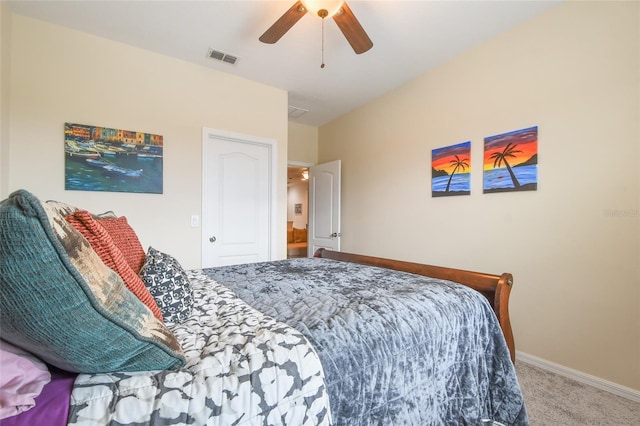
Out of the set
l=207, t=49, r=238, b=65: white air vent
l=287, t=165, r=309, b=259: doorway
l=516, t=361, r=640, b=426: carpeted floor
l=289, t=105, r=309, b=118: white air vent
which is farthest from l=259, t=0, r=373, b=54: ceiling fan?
l=287, t=165, r=309, b=259: doorway

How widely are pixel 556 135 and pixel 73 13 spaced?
3796mm

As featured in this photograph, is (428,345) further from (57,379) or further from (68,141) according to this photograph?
(68,141)

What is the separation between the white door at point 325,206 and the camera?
13.1 ft

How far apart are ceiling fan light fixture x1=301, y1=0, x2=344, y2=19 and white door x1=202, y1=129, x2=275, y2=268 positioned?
1.62m

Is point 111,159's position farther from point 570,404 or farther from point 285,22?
point 570,404

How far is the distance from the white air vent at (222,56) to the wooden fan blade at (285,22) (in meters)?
0.82

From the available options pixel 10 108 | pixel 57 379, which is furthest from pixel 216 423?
pixel 10 108

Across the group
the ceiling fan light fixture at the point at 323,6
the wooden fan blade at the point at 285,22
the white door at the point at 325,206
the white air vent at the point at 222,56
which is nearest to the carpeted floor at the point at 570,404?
the white door at the point at 325,206

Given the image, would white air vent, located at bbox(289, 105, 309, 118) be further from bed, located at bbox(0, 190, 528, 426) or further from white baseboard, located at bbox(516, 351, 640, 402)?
white baseboard, located at bbox(516, 351, 640, 402)

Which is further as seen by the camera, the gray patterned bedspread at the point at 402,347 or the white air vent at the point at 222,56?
the white air vent at the point at 222,56

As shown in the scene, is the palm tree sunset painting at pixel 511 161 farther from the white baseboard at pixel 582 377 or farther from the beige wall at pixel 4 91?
the beige wall at pixel 4 91

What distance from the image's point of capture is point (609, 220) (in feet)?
5.99

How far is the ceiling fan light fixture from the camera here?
5.52 feet

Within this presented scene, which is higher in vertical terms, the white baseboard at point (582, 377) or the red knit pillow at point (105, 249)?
the red knit pillow at point (105, 249)
